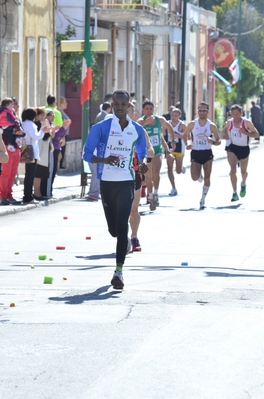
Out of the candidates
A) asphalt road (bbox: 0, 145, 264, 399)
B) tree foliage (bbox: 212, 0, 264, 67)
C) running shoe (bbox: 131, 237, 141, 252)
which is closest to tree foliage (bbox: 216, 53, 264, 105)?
tree foliage (bbox: 212, 0, 264, 67)

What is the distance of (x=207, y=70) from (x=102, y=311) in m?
57.4

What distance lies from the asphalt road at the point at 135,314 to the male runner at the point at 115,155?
2.42 ft

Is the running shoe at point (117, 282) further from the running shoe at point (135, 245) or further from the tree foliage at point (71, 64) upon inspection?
the tree foliage at point (71, 64)

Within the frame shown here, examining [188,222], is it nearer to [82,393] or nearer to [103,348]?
[103,348]

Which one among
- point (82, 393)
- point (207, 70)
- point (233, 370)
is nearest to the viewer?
point (82, 393)

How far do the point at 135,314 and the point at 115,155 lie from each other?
258cm

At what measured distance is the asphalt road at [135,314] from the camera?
279 inches

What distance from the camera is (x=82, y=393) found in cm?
675

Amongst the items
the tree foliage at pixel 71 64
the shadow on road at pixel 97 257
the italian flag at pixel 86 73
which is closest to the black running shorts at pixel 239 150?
the italian flag at pixel 86 73

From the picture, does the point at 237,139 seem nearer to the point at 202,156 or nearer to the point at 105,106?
the point at 202,156

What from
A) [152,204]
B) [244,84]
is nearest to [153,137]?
[152,204]

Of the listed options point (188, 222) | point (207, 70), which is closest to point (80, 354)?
point (188, 222)

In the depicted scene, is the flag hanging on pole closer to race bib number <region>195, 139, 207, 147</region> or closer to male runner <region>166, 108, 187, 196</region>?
male runner <region>166, 108, 187, 196</region>

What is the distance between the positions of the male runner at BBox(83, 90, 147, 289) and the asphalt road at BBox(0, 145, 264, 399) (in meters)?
0.74
